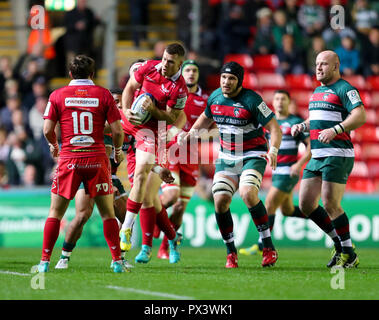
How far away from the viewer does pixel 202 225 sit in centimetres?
1549

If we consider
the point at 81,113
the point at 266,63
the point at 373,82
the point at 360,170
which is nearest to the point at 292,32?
the point at 266,63

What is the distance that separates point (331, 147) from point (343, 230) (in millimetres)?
964

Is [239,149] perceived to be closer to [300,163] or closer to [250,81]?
[300,163]

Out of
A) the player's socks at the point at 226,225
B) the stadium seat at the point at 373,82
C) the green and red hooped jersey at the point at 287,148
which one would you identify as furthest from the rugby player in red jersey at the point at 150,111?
the stadium seat at the point at 373,82

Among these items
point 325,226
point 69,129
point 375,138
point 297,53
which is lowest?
point 325,226

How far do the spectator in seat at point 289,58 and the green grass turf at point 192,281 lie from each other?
9.50 meters

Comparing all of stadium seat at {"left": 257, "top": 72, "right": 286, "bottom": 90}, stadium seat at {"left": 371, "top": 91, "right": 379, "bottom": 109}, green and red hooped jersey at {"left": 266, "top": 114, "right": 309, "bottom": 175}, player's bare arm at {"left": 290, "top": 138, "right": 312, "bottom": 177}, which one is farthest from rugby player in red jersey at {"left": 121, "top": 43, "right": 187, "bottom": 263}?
stadium seat at {"left": 371, "top": 91, "right": 379, "bottom": 109}

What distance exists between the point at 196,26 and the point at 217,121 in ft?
28.2

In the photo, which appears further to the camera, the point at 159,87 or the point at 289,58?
the point at 289,58

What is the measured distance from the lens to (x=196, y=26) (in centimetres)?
1819

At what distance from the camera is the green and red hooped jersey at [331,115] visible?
945 centimetres

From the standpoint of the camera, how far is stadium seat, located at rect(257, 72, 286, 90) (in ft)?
66.7
